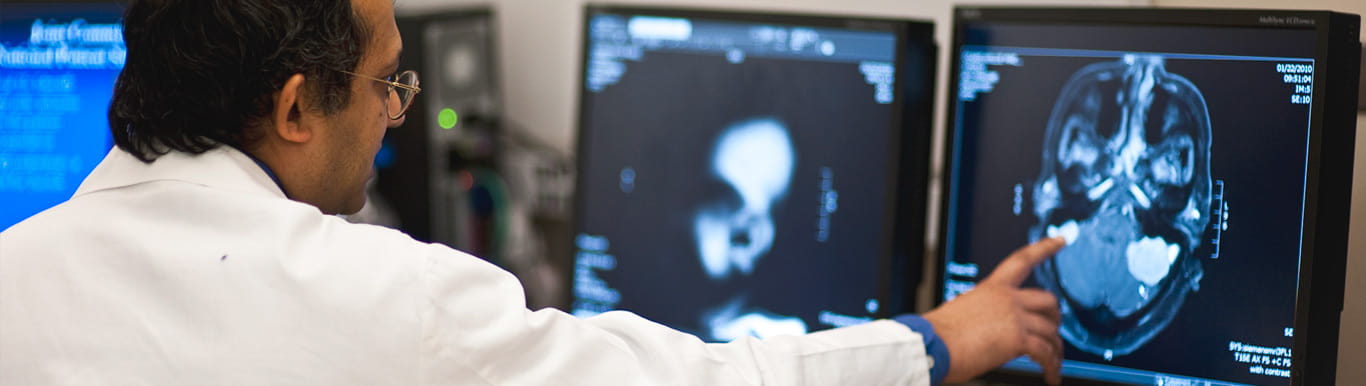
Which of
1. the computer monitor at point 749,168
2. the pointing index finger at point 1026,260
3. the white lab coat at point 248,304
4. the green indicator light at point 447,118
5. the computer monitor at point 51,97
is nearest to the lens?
the white lab coat at point 248,304

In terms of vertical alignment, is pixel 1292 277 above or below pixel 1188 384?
above

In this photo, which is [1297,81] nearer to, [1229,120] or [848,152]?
[1229,120]

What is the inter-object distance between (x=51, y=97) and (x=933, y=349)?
1.42m

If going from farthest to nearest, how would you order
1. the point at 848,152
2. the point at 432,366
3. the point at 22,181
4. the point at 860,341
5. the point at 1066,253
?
the point at 22,181 → the point at 848,152 → the point at 1066,253 → the point at 860,341 → the point at 432,366

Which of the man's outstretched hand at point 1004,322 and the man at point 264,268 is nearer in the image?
the man at point 264,268

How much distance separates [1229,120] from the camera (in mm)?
1188

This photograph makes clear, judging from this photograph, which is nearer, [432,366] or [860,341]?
[432,366]

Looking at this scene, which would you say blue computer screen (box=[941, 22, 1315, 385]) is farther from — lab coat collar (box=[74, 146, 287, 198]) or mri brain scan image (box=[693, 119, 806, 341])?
lab coat collar (box=[74, 146, 287, 198])

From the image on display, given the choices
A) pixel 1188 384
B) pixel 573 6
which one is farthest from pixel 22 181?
pixel 1188 384

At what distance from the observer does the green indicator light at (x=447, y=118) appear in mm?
2180

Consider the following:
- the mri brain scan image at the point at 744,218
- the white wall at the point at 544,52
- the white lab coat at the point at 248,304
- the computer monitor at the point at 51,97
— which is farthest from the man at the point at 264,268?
the white wall at the point at 544,52

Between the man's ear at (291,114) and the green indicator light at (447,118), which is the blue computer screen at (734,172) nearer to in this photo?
the man's ear at (291,114)

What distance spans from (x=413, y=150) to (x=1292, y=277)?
1.52m

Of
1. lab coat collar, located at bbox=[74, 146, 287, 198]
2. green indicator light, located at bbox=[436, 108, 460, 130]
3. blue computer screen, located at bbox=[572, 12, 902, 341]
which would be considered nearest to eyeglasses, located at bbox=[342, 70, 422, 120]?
lab coat collar, located at bbox=[74, 146, 287, 198]
